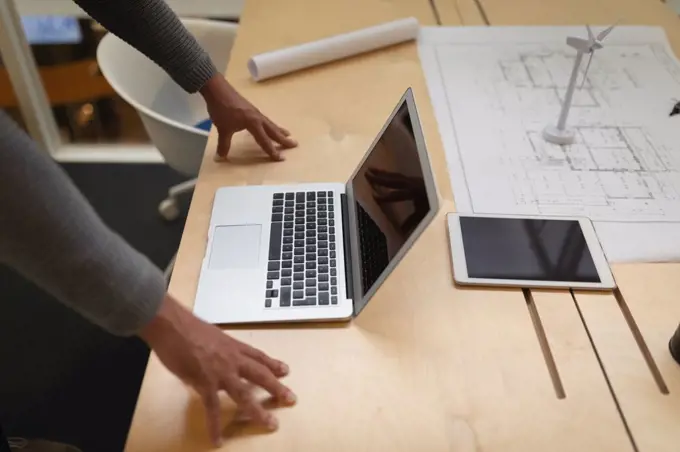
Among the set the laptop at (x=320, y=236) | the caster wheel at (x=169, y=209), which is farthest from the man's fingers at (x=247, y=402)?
the caster wheel at (x=169, y=209)

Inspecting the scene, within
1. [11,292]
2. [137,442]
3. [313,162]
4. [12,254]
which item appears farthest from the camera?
[11,292]

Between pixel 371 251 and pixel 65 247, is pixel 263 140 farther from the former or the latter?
pixel 65 247

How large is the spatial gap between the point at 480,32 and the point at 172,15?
0.75m

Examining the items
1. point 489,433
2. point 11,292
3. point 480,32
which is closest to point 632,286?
point 489,433

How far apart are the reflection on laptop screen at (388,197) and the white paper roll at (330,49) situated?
408 mm

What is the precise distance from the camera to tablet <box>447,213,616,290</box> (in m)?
0.90

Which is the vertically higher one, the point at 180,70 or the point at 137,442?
the point at 180,70

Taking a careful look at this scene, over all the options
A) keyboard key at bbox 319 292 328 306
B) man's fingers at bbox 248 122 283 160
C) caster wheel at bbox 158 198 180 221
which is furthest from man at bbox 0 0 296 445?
caster wheel at bbox 158 198 180 221

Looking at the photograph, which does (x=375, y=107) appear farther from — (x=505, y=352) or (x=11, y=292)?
(x=11, y=292)

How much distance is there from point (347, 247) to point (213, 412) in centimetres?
33

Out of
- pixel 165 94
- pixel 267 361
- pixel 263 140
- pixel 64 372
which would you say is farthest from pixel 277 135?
pixel 64 372

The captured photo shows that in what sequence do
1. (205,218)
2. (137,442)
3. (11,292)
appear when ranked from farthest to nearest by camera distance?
1. (11,292)
2. (205,218)
3. (137,442)

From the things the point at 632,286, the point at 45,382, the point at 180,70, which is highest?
the point at 180,70

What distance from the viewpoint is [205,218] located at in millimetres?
994
